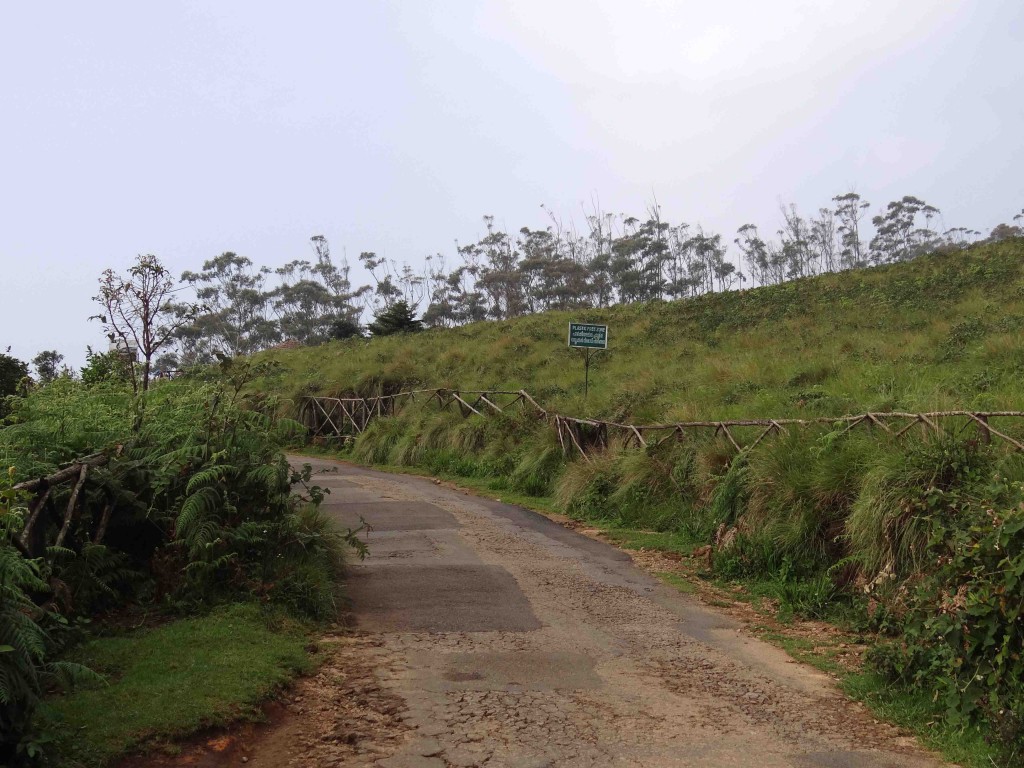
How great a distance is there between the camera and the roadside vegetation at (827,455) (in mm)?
5246

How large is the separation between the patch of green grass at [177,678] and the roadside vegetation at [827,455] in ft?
14.0

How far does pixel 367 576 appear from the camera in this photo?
8617 mm

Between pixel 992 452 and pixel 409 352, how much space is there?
82.5ft

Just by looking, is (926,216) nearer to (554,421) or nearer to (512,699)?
(554,421)

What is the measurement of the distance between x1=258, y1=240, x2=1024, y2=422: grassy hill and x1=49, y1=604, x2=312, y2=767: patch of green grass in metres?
7.61

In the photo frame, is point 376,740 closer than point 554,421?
Yes

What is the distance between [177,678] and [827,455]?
6.65m

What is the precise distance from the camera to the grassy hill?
13.1 m

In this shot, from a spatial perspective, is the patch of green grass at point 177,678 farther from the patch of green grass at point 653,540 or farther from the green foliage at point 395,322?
the green foliage at point 395,322

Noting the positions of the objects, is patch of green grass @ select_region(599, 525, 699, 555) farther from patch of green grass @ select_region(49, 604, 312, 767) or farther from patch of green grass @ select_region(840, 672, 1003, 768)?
patch of green grass @ select_region(49, 604, 312, 767)

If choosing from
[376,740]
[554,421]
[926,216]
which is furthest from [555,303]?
[376,740]

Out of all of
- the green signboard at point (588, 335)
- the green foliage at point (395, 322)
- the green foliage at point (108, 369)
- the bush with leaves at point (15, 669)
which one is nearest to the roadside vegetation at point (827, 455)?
the green signboard at point (588, 335)

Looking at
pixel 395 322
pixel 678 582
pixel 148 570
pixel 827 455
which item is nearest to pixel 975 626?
pixel 827 455

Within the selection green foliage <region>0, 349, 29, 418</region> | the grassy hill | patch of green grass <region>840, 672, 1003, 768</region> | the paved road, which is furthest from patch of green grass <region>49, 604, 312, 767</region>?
green foliage <region>0, 349, 29, 418</region>
